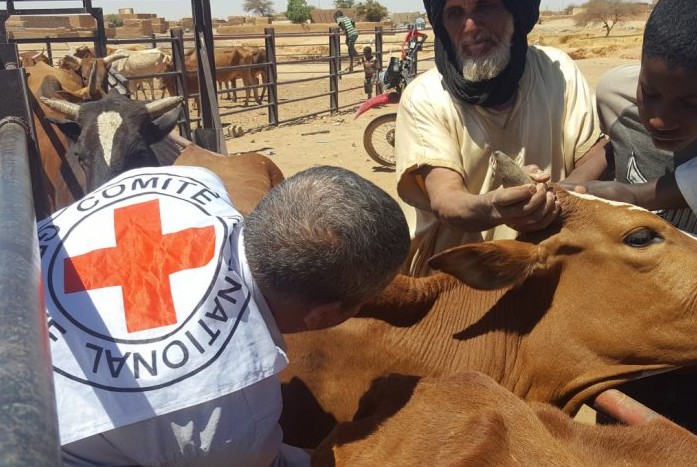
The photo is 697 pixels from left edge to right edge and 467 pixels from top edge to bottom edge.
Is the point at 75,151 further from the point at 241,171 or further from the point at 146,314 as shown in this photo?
the point at 146,314

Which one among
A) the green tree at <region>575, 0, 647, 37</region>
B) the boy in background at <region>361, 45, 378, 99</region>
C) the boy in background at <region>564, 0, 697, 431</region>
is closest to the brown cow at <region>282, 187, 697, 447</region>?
the boy in background at <region>564, 0, 697, 431</region>

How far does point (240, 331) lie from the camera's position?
1.59 meters

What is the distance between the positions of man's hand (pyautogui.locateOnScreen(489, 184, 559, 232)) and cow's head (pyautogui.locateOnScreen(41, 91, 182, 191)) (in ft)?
12.8

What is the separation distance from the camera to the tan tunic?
3107mm

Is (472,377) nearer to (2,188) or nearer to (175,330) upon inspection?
(175,330)

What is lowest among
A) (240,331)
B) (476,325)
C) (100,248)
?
(476,325)

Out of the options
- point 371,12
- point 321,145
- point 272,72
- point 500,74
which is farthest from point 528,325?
point 371,12

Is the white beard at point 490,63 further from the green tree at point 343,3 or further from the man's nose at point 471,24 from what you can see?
the green tree at point 343,3

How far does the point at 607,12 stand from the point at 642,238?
58.6 m

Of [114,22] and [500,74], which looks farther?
[114,22]

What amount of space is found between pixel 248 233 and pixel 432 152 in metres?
1.50

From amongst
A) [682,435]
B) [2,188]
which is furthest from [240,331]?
[682,435]

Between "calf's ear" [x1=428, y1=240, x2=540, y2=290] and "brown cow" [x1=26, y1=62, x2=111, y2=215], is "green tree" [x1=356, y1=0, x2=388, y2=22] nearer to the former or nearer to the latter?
"brown cow" [x1=26, y1=62, x2=111, y2=215]

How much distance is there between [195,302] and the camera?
1562 millimetres
